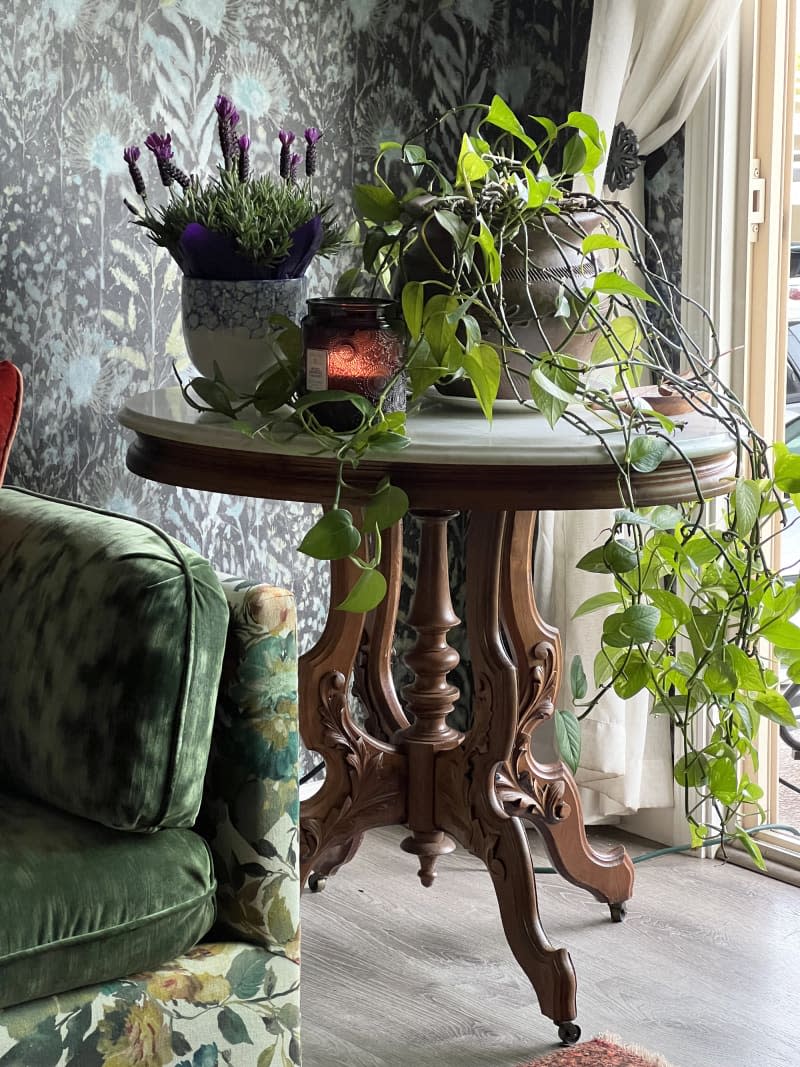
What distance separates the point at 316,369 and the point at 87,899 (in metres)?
0.63

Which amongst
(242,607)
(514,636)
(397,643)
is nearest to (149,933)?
(242,607)

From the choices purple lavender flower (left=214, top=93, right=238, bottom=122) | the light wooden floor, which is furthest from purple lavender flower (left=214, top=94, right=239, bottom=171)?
the light wooden floor

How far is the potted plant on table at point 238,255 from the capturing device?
1630 millimetres

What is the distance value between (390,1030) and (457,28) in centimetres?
179

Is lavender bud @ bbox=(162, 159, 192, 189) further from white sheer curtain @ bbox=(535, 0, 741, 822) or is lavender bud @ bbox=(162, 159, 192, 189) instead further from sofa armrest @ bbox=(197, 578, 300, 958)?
white sheer curtain @ bbox=(535, 0, 741, 822)

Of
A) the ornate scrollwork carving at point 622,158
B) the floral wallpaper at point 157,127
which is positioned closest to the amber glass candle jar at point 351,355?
the floral wallpaper at point 157,127

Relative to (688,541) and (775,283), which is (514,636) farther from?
(775,283)

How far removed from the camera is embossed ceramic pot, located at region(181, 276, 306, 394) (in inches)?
65.6

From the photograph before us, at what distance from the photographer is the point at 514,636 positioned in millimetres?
1993

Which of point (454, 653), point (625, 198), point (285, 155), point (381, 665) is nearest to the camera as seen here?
point (285, 155)

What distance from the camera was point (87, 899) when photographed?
127 cm

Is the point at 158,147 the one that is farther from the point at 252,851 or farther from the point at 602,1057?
the point at 602,1057

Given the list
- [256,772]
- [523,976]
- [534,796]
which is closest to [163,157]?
[256,772]

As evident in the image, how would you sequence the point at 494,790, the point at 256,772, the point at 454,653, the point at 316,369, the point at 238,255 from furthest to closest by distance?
the point at 454,653 < the point at 494,790 < the point at 238,255 < the point at 316,369 < the point at 256,772
